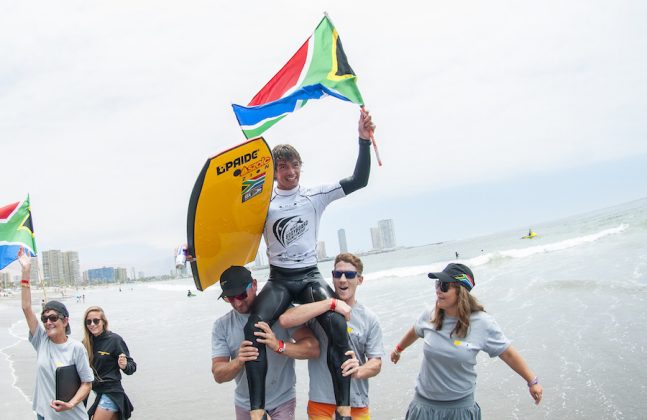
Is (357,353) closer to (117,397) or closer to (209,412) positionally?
(117,397)

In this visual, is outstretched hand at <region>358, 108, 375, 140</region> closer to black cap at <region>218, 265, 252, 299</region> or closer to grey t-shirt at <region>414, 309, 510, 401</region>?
black cap at <region>218, 265, 252, 299</region>

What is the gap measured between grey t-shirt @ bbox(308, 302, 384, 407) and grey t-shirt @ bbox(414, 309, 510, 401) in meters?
0.48

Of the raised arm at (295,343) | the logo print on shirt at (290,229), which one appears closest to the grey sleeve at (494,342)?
the raised arm at (295,343)

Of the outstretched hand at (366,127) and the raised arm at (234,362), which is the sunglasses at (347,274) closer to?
the raised arm at (234,362)

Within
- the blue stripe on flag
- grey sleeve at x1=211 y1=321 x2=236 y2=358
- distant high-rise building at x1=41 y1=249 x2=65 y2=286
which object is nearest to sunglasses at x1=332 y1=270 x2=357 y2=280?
grey sleeve at x1=211 y1=321 x2=236 y2=358

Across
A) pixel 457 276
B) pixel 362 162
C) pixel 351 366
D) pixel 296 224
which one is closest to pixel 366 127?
pixel 362 162

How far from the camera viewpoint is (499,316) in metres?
11.9

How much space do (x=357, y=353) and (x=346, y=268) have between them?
60cm

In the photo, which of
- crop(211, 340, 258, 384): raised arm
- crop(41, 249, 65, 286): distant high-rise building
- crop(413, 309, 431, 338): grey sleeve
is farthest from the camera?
crop(41, 249, 65, 286): distant high-rise building

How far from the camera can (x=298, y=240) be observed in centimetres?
358

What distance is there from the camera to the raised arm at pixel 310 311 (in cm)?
315

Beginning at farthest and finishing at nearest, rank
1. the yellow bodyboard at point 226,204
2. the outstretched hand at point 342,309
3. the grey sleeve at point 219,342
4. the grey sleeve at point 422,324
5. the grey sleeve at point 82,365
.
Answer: the grey sleeve at point 82,365, the grey sleeve at point 422,324, the yellow bodyboard at point 226,204, the grey sleeve at point 219,342, the outstretched hand at point 342,309

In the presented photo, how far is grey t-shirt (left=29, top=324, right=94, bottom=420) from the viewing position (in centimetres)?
392

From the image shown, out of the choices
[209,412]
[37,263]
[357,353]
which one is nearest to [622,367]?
[357,353]
